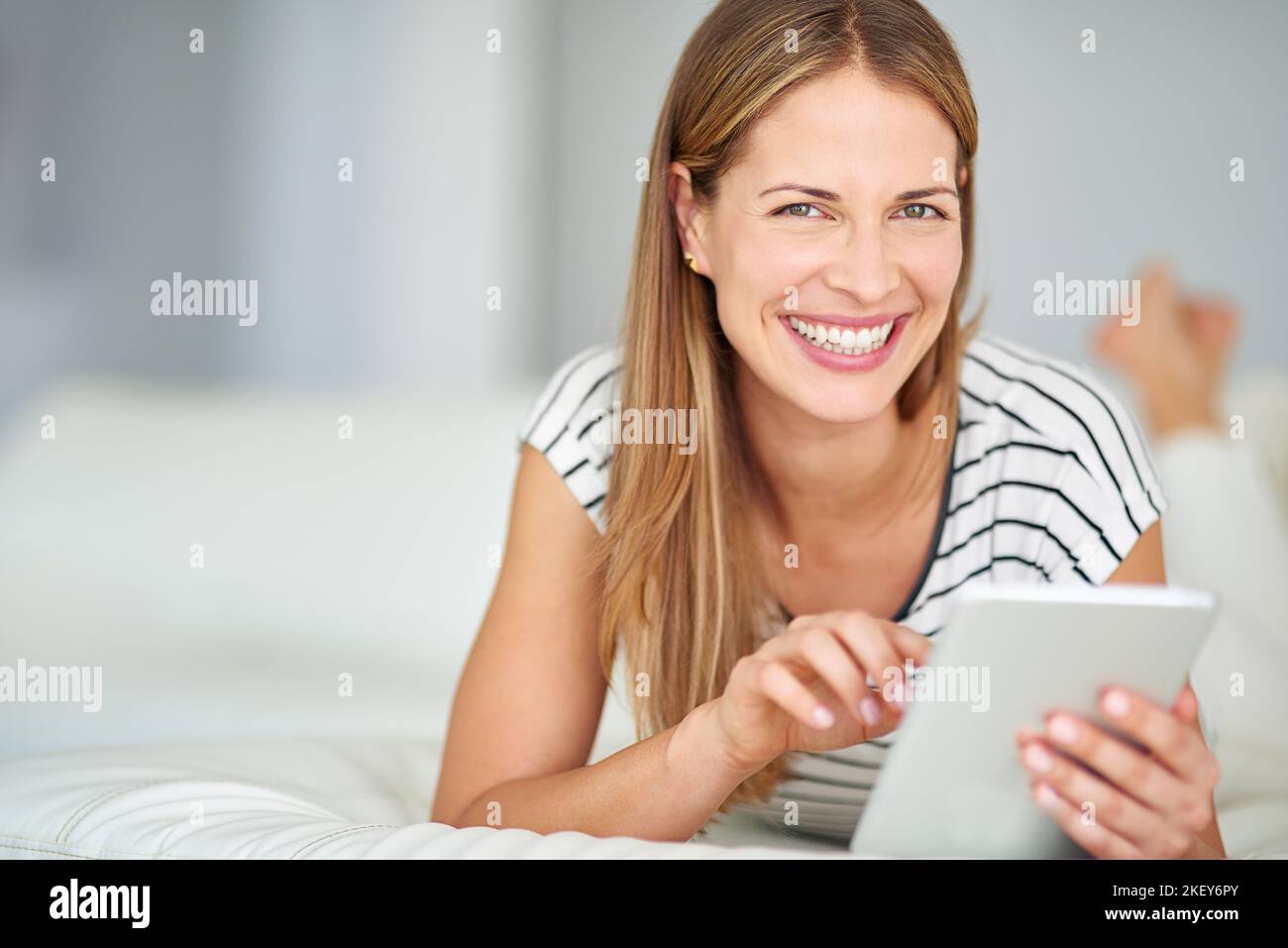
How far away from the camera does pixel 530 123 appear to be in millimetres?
2994

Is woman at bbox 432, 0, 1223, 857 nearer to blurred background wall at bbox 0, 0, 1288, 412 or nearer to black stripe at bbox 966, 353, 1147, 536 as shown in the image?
black stripe at bbox 966, 353, 1147, 536

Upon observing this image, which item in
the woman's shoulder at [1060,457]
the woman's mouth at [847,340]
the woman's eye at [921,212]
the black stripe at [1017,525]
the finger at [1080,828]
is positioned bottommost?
the finger at [1080,828]

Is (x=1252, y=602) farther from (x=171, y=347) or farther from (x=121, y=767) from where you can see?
(x=171, y=347)

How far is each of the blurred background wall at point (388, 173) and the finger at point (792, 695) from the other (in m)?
2.07

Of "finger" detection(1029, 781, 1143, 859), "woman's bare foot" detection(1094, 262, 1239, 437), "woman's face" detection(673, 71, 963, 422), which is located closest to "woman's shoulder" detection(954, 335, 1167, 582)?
"woman's face" detection(673, 71, 963, 422)

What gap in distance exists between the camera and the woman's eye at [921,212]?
100cm

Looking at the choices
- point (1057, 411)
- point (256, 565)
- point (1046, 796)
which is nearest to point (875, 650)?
point (1046, 796)

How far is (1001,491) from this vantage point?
1.11 meters

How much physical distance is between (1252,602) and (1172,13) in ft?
5.02

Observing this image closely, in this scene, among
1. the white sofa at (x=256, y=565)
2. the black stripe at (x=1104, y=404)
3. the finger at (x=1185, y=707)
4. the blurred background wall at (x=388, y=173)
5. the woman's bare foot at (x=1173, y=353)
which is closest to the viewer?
the finger at (x=1185, y=707)

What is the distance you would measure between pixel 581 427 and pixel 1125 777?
0.59 m

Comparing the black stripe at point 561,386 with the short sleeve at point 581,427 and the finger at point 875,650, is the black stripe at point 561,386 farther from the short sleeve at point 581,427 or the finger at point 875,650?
the finger at point 875,650

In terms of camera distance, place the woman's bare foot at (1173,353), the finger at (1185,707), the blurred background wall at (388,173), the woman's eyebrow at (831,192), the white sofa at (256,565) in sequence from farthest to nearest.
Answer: the blurred background wall at (388,173), the woman's bare foot at (1173,353), the white sofa at (256,565), the woman's eyebrow at (831,192), the finger at (1185,707)

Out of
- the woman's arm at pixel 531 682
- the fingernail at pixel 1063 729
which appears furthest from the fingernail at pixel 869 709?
the woman's arm at pixel 531 682
